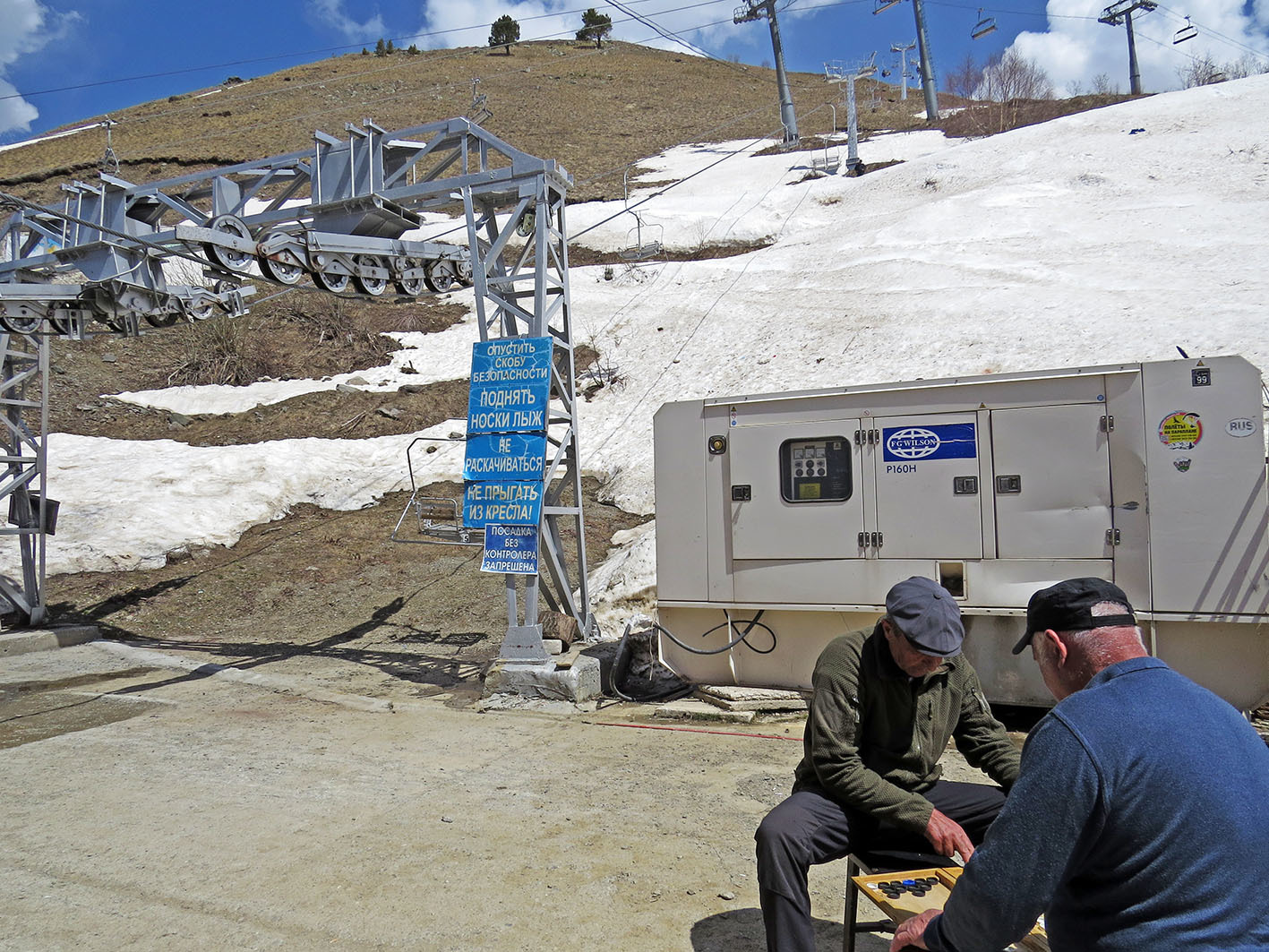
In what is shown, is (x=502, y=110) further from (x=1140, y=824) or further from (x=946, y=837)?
(x=1140, y=824)

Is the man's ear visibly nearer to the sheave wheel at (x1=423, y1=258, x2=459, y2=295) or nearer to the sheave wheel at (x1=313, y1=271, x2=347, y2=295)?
the sheave wheel at (x1=313, y1=271, x2=347, y2=295)

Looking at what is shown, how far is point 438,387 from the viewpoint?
2197 cm

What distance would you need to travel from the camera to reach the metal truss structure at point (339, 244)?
1038 cm

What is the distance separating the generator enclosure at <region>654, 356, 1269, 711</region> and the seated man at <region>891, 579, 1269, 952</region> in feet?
19.7

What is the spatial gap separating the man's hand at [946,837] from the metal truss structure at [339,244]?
676 centimetres

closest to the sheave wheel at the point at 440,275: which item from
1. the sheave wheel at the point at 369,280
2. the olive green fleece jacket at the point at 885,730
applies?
the sheave wheel at the point at 369,280

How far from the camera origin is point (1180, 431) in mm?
7402

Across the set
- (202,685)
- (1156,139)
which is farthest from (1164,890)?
(1156,139)

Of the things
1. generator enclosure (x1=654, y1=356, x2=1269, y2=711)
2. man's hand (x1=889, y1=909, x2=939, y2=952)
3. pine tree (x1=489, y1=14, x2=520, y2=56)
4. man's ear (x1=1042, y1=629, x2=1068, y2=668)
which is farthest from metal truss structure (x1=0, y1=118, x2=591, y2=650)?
pine tree (x1=489, y1=14, x2=520, y2=56)

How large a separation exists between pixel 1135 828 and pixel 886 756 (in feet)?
5.65

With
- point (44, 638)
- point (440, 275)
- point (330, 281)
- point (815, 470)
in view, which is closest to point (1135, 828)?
point (815, 470)

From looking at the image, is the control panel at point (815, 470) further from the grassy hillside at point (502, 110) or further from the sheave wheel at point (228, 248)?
the grassy hillside at point (502, 110)

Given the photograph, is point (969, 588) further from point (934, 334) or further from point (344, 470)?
point (344, 470)

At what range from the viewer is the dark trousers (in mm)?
3428
